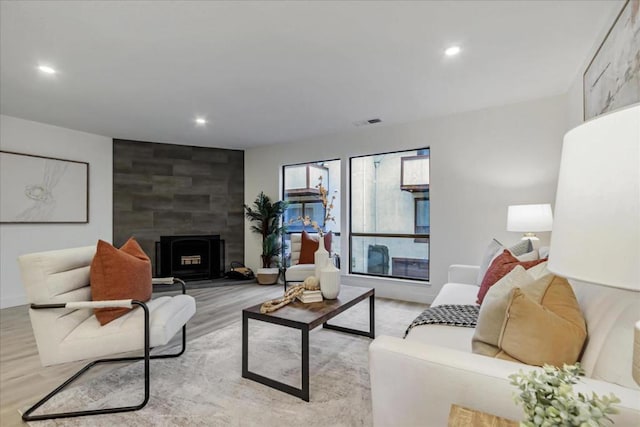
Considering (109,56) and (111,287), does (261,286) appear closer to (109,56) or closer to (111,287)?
(111,287)

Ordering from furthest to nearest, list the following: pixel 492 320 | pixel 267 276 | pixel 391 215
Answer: pixel 267 276
pixel 391 215
pixel 492 320

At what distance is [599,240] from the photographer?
538 mm

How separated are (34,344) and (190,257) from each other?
107 inches

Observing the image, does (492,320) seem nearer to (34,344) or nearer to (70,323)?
(70,323)

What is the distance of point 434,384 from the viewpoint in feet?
3.64

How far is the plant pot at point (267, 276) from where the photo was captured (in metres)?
5.18

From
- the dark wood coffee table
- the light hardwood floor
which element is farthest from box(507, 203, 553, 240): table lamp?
the dark wood coffee table

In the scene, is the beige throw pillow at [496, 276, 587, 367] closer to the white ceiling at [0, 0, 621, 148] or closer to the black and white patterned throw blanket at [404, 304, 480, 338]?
the black and white patterned throw blanket at [404, 304, 480, 338]

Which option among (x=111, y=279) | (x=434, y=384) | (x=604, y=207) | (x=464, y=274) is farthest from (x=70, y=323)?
(x=464, y=274)

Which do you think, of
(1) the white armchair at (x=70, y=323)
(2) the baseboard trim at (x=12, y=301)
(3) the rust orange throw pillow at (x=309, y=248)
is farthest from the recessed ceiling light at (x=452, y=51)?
(2) the baseboard trim at (x=12, y=301)

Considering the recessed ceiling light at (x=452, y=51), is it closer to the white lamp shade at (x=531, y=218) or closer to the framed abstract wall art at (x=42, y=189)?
the white lamp shade at (x=531, y=218)

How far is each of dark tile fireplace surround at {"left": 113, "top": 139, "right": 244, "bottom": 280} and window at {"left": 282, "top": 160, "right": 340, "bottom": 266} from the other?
3.08 feet

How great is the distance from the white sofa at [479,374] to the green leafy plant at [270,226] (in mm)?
4185

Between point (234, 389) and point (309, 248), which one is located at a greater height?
point (309, 248)
